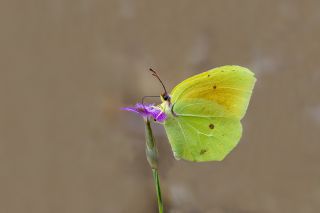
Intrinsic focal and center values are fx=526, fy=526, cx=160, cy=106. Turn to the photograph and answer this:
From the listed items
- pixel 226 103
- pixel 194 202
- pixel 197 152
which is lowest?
pixel 194 202

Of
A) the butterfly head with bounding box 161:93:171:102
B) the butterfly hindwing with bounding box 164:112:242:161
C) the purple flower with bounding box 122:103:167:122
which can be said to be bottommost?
the butterfly hindwing with bounding box 164:112:242:161

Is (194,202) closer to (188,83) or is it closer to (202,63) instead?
(202,63)

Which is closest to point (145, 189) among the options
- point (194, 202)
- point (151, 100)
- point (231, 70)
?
point (194, 202)

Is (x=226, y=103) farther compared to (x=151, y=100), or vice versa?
(x=151, y=100)

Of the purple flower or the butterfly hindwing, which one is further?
the butterfly hindwing

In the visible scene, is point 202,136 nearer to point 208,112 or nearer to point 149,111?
point 208,112

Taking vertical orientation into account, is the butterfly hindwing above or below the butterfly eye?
below
